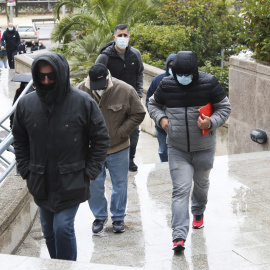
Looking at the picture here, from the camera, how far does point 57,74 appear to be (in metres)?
4.34

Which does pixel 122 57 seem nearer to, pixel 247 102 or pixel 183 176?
pixel 247 102

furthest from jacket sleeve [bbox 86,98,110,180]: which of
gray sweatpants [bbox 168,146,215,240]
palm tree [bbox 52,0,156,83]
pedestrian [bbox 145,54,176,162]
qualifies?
palm tree [bbox 52,0,156,83]

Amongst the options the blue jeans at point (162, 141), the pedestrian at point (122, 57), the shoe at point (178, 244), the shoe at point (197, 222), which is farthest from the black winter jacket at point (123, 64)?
the shoe at point (178, 244)

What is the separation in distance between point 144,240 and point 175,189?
2.23 ft

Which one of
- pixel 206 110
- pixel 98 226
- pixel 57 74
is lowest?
pixel 98 226

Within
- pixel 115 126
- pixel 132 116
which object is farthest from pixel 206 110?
pixel 115 126

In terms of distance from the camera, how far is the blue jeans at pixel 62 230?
4566 millimetres

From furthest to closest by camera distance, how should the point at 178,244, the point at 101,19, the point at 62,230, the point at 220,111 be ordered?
the point at 101,19, the point at 220,111, the point at 178,244, the point at 62,230

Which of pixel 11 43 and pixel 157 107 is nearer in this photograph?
pixel 157 107

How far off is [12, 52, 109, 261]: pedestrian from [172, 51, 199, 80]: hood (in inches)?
44.1

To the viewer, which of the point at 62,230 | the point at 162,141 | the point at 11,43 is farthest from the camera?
the point at 11,43

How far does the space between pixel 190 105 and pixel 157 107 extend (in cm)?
40

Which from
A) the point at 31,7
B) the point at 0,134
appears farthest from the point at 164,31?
the point at 31,7

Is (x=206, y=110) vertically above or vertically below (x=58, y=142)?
below
